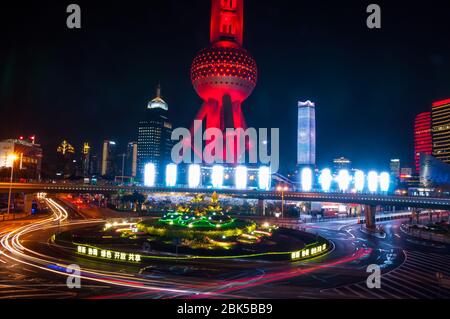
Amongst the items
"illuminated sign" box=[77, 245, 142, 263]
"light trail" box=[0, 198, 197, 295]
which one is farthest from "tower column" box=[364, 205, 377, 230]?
"light trail" box=[0, 198, 197, 295]

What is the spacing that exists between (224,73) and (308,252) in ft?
393

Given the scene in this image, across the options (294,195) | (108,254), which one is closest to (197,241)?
(108,254)

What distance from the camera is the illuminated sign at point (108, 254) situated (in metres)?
28.9

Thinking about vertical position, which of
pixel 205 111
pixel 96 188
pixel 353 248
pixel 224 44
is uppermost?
pixel 224 44

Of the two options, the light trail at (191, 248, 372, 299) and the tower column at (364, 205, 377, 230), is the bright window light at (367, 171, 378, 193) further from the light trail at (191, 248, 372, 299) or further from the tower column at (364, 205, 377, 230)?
the light trail at (191, 248, 372, 299)

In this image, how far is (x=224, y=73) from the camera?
143125 mm

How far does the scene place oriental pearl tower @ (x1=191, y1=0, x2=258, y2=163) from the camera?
456 feet

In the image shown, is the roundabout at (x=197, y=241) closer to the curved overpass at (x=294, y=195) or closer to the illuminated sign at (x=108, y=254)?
the illuminated sign at (x=108, y=254)

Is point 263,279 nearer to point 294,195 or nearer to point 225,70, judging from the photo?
point 294,195

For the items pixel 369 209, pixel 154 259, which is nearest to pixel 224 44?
pixel 369 209

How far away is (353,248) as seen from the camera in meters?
38.1

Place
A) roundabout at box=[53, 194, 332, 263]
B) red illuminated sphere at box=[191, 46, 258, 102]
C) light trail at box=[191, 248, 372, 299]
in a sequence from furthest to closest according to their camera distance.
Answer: red illuminated sphere at box=[191, 46, 258, 102] → roundabout at box=[53, 194, 332, 263] → light trail at box=[191, 248, 372, 299]
